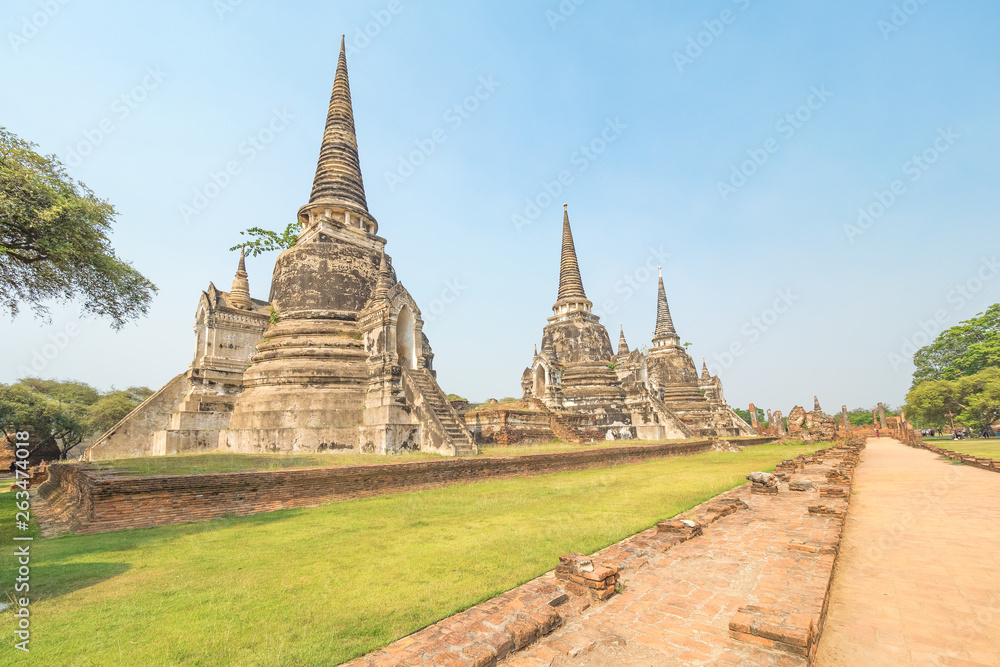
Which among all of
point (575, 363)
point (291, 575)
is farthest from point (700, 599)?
point (575, 363)

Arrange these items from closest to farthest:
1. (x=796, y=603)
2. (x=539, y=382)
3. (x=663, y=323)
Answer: (x=796, y=603) → (x=539, y=382) → (x=663, y=323)

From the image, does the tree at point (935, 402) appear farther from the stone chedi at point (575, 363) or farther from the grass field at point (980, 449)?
the stone chedi at point (575, 363)

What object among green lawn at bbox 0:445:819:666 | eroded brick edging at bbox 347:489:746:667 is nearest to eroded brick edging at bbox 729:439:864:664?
eroded brick edging at bbox 347:489:746:667

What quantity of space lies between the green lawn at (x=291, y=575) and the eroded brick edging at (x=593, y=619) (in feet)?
0.88

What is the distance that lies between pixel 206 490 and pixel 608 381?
80.2ft

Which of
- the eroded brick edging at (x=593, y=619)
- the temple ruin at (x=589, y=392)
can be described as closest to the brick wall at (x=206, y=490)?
the eroded brick edging at (x=593, y=619)

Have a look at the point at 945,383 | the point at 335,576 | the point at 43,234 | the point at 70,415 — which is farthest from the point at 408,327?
the point at 945,383

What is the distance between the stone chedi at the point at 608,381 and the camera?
27766 mm

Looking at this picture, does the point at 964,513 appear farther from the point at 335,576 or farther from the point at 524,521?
the point at 335,576

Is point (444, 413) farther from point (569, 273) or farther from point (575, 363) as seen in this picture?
point (569, 273)

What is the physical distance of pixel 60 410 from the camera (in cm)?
3067

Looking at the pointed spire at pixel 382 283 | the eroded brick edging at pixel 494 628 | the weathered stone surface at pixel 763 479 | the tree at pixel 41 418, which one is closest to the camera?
the eroded brick edging at pixel 494 628

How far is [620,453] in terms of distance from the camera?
16.8 meters

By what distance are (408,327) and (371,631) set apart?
48.2 feet
